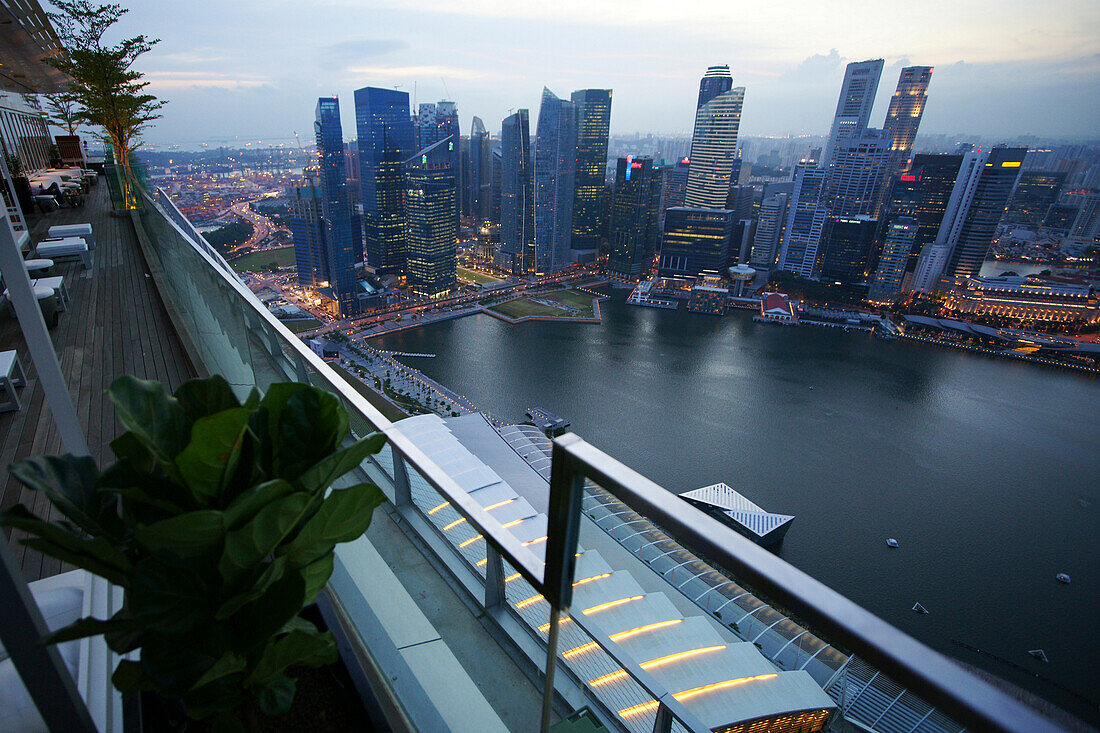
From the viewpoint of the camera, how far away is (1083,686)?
10.6 meters

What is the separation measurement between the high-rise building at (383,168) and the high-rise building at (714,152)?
26.6 m

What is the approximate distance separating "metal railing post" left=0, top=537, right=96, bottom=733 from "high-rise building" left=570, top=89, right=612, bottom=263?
143ft

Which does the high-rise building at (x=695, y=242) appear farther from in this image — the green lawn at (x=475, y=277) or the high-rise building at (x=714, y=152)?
the green lawn at (x=475, y=277)

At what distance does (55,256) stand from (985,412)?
28992 mm

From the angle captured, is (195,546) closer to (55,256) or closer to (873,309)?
(55,256)

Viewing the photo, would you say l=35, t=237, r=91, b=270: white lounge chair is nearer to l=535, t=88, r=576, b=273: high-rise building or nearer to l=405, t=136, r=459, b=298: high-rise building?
l=405, t=136, r=459, b=298: high-rise building

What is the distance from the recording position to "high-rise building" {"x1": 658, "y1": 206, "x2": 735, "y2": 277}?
37.6 meters

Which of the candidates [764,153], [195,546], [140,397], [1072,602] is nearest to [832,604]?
[195,546]

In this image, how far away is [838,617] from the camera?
45 cm

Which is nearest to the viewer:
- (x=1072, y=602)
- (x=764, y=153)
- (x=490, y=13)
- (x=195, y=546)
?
(x=195, y=546)

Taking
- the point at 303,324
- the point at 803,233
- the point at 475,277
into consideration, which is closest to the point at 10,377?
the point at 303,324

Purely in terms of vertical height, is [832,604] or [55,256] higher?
[832,604]

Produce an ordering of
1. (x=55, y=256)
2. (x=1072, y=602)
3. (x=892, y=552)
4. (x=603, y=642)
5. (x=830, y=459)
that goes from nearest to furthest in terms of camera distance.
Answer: (x=603, y=642), (x=55, y=256), (x=1072, y=602), (x=892, y=552), (x=830, y=459)

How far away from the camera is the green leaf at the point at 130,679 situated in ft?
2.29
